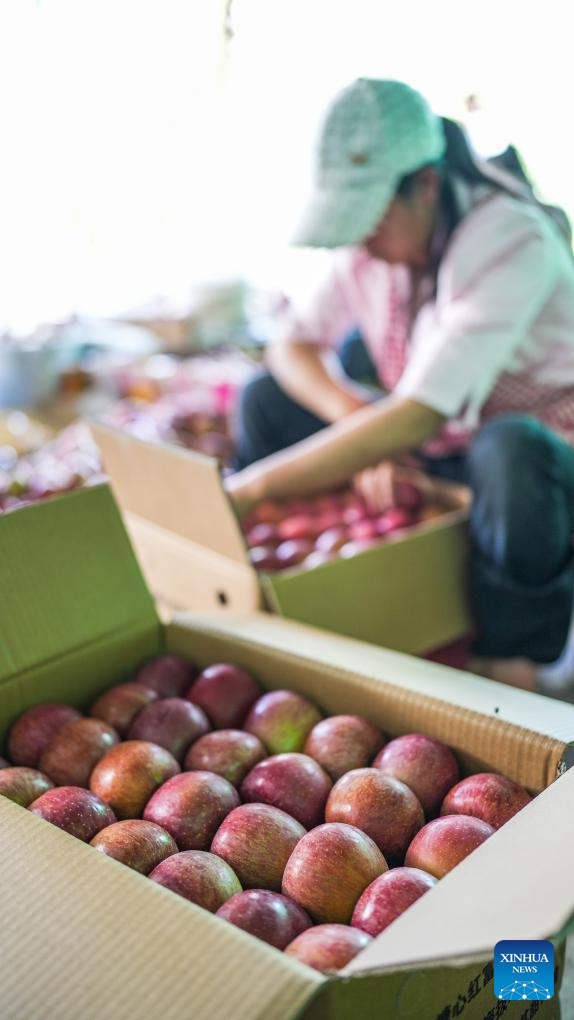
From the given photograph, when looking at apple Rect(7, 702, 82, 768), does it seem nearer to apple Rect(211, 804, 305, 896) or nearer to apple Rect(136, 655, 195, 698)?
apple Rect(136, 655, 195, 698)

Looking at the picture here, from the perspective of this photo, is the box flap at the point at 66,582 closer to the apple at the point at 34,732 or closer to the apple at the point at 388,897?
the apple at the point at 34,732

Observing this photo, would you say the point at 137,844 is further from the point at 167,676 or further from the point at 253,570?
the point at 253,570

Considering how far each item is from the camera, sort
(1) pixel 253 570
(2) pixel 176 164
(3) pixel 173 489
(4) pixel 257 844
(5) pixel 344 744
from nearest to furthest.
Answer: (4) pixel 257 844 → (5) pixel 344 744 → (1) pixel 253 570 → (3) pixel 173 489 → (2) pixel 176 164

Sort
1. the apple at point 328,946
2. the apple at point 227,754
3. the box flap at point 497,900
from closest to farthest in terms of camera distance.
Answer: the box flap at point 497,900 < the apple at point 328,946 < the apple at point 227,754

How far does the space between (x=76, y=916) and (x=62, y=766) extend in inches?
13.5

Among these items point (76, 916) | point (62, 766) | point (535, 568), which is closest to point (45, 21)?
point (535, 568)

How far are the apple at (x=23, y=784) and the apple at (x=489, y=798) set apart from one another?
434 millimetres

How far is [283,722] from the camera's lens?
1056 mm

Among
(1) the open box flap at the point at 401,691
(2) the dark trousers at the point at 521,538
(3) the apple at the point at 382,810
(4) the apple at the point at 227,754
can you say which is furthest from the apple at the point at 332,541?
(3) the apple at the point at 382,810

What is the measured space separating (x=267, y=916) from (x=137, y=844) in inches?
6.1

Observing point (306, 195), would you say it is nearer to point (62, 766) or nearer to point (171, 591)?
point (171, 591)

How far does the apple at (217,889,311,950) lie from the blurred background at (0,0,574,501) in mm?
1299

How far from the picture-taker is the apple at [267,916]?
2.43 ft

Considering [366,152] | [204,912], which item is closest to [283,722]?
[204,912]
